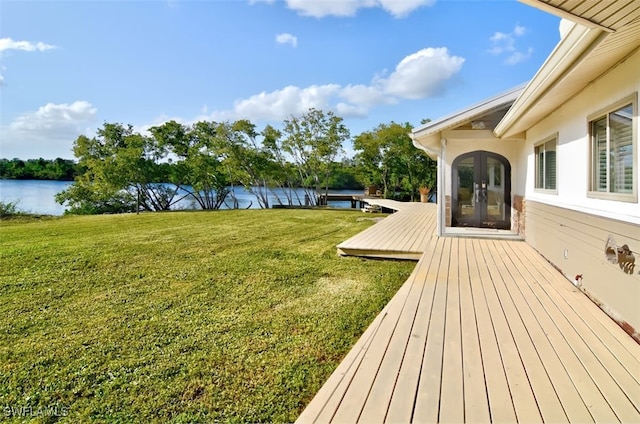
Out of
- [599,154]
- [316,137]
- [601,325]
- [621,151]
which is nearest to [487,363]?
[601,325]

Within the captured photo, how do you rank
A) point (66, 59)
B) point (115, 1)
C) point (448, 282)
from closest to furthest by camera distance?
point (448, 282), point (115, 1), point (66, 59)

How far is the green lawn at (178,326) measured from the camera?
218 centimetres

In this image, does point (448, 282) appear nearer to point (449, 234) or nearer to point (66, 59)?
point (449, 234)

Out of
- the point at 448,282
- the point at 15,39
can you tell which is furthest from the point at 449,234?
the point at 15,39

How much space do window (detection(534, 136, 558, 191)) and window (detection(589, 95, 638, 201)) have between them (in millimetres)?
1334

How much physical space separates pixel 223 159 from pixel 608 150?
55.3 feet

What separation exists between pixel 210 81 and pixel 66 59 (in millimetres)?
3998

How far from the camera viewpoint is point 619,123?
9.52 feet

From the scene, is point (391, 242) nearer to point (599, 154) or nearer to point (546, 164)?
point (546, 164)

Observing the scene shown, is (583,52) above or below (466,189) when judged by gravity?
above

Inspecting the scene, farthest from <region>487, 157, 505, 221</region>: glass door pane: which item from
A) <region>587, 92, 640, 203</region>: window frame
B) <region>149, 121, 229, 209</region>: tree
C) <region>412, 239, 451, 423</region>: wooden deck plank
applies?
<region>149, 121, 229, 209</region>: tree

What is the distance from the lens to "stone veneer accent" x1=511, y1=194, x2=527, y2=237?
6.47 metres

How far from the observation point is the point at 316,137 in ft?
60.4

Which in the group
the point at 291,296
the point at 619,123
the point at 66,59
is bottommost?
the point at 291,296
